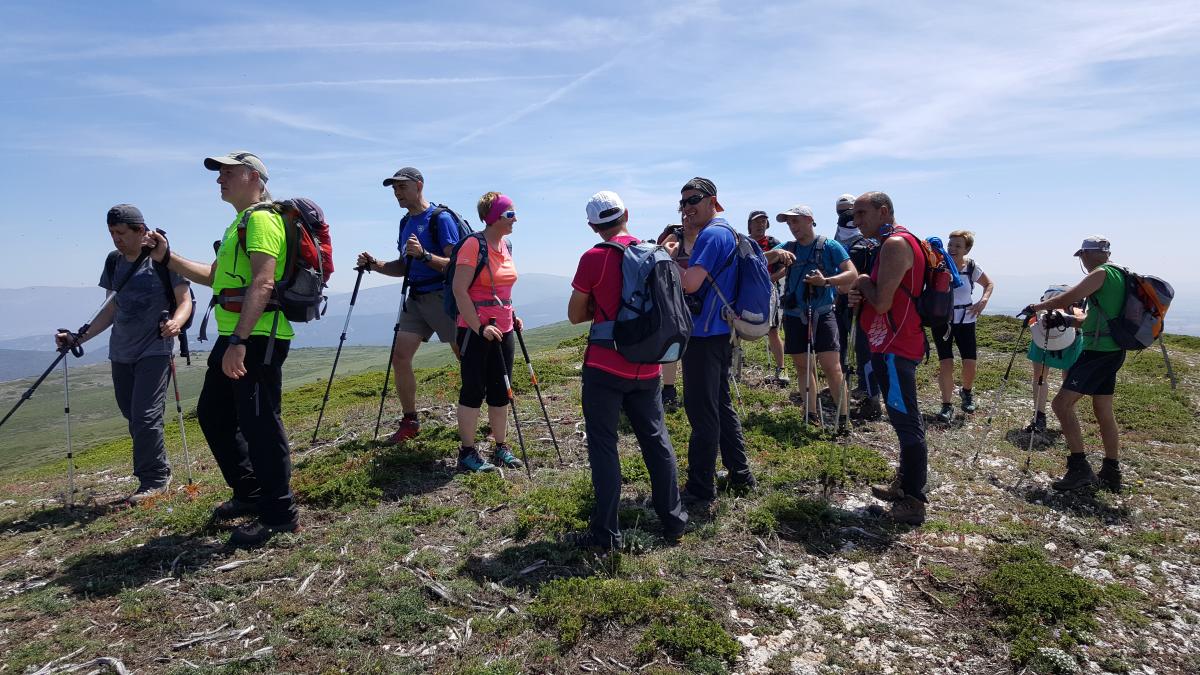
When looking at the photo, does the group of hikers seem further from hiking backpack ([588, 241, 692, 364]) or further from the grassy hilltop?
the grassy hilltop

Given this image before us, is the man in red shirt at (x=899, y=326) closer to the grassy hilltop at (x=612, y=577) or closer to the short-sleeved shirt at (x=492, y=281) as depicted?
the grassy hilltop at (x=612, y=577)

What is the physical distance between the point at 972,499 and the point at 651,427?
16.3 ft

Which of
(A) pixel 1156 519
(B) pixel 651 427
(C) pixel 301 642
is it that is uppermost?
(B) pixel 651 427

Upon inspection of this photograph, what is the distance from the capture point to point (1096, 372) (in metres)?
8.45

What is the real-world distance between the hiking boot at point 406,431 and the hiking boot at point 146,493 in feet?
9.73

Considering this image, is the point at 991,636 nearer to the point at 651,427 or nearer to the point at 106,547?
the point at 651,427

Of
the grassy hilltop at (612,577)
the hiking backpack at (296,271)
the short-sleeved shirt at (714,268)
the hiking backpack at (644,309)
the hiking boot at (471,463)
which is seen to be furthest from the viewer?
the hiking boot at (471,463)

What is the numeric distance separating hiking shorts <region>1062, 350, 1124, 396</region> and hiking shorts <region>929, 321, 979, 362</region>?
301 centimetres

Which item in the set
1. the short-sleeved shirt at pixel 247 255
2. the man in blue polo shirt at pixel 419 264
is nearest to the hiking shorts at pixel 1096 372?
the man in blue polo shirt at pixel 419 264

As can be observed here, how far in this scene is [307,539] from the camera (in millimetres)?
6895

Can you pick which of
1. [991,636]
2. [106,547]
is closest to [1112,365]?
[991,636]

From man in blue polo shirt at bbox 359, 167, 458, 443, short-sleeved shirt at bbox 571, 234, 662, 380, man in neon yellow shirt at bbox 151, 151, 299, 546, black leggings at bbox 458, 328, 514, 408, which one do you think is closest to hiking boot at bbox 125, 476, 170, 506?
man in neon yellow shirt at bbox 151, 151, 299, 546

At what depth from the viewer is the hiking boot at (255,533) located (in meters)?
6.63

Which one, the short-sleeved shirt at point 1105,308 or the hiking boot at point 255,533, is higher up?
the short-sleeved shirt at point 1105,308
